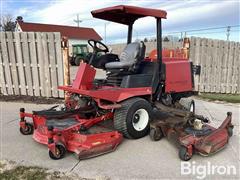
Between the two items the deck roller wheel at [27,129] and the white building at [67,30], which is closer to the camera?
the deck roller wheel at [27,129]

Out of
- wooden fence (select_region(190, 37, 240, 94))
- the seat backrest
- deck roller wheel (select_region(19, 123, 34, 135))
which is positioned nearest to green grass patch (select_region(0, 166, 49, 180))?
deck roller wheel (select_region(19, 123, 34, 135))

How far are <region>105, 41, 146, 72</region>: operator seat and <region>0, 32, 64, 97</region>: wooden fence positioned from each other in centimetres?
304

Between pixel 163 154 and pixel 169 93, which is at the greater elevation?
pixel 169 93

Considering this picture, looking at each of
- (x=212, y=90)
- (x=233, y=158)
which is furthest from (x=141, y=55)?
(x=212, y=90)

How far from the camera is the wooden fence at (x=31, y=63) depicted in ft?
24.9

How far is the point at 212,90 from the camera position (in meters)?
9.95

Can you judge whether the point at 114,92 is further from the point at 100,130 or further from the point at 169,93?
the point at 169,93

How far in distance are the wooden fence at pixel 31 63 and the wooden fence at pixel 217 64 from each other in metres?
4.79

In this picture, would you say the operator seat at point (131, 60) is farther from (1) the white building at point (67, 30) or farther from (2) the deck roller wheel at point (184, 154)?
(1) the white building at point (67, 30)

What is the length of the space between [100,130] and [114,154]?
1.85 feet

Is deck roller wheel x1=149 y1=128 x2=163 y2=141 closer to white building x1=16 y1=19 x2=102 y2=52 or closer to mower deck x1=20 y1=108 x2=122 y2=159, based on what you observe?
mower deck x1=20 y1=108 x2=122 y2=159


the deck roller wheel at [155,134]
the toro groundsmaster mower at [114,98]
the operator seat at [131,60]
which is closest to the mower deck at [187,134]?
the deck roller wheel at [155,134]

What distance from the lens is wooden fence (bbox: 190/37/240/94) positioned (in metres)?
9.51

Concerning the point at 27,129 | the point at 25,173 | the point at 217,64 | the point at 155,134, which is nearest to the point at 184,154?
the point at 155,134
